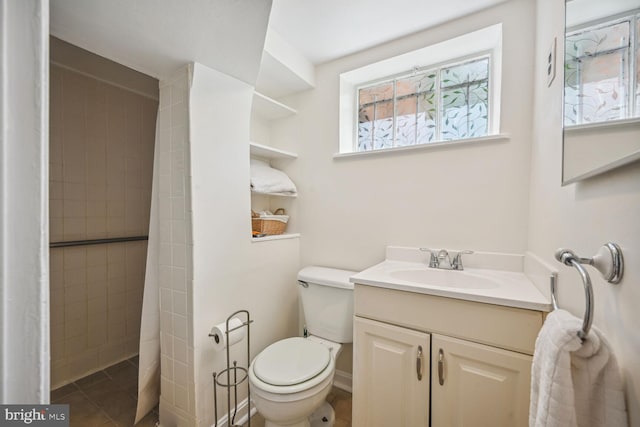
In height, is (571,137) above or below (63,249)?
above

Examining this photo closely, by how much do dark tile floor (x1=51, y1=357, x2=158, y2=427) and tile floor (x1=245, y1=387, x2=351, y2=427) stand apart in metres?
0.57

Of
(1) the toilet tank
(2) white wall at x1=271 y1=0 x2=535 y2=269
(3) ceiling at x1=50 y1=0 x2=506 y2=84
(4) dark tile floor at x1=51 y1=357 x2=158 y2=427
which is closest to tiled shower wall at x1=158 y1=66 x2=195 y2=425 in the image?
(3) ceiling at x1=50 y1=0 x2=506 y2=84

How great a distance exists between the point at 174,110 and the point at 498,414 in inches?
75.5

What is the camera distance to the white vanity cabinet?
0.93m

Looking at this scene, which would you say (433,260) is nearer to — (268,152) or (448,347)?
(448,347)

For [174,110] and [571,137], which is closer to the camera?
[571,137]

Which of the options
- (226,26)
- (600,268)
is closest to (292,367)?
(600,268)

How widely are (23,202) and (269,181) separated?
→ 122 cm

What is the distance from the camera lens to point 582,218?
0.70 m

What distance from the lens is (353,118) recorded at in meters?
1.94

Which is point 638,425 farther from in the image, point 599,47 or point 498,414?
point 599,47

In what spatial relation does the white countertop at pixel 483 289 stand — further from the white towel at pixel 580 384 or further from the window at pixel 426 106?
the window at pixel 426 106

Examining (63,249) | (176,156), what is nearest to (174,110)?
(176,156)

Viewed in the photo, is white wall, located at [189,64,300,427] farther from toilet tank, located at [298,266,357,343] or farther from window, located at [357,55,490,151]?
window, located at [357,55,490,151]
